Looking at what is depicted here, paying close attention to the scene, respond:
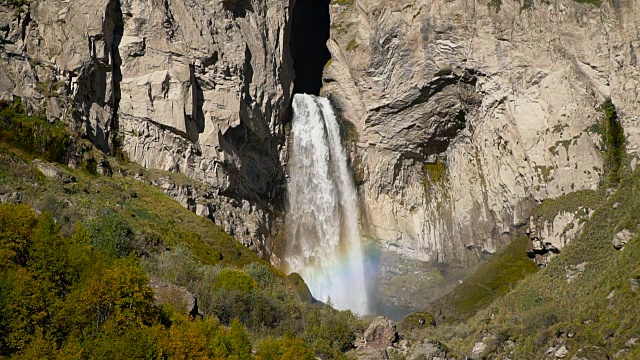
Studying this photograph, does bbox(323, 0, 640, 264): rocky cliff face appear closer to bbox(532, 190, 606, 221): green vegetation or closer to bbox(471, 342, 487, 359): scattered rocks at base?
bbox(532, 190, 606, 221): green vegetation

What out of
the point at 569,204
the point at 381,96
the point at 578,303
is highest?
the point at 381,96

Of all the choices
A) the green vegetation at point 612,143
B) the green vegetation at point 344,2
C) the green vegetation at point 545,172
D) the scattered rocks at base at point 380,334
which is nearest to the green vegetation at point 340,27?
the green vegetation at point 344,2

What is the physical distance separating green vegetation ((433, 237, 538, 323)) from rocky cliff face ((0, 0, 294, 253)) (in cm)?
1492

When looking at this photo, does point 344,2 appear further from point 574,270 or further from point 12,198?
point 12,198

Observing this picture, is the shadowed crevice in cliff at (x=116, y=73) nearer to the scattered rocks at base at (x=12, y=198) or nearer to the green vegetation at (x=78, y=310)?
the scattered rocks at base at (x=12, y=198)

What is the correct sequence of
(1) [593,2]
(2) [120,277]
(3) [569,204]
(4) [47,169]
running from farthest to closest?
(1) [593,2]
(3) [569,204]
(4) [47,169]
(2) [120,277]

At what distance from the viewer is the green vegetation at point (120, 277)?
27.9 meters

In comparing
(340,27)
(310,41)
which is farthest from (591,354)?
(310,41)

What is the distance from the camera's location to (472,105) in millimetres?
62844

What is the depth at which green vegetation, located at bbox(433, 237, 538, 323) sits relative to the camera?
55.2 m

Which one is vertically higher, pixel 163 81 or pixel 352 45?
pixel 352 45

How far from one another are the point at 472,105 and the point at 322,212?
14.7 m

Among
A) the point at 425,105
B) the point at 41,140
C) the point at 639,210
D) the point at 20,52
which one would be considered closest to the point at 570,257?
the point at 639,210

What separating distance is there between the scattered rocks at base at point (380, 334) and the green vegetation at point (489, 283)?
19.9m
